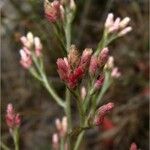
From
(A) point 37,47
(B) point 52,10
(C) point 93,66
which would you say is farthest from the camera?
(A) point 37,47

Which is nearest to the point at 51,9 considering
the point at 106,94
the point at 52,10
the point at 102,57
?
the point at 52,10

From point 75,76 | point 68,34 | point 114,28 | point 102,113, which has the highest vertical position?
point 114,28

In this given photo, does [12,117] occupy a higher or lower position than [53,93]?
lower

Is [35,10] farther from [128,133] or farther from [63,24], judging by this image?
[63,24]

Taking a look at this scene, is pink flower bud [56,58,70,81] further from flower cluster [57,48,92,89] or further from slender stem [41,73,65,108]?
slender stem [41,73,65,108]

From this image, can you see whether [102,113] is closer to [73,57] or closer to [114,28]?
[73,57]

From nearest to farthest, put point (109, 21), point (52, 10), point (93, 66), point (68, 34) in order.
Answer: point (93, 66), point (52, 10), point (68, 34), point (109, 21)
